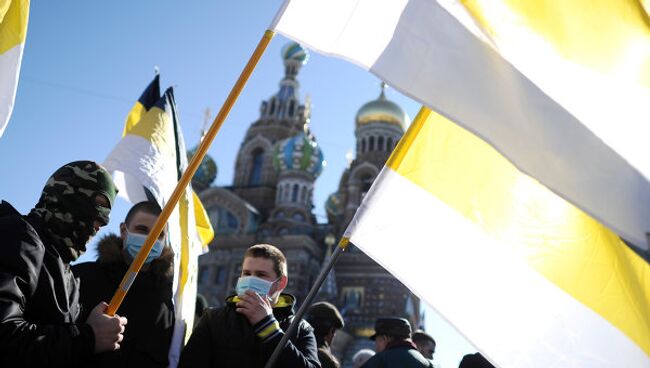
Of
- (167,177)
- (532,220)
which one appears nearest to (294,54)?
(167,177)

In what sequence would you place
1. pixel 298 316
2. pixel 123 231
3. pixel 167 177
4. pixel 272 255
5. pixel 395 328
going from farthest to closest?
pixel 167 177 < pixel 395 328 < pixel 123 231 < pixel 272 255 < pixel 298 316

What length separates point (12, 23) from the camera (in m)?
3.00

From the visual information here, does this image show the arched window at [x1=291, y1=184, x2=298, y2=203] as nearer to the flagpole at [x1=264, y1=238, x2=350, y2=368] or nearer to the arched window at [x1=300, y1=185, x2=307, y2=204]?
the arched window at [x1=300, y1=185, x2=307, y2=204]

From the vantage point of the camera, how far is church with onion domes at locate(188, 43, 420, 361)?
2673 centimetres

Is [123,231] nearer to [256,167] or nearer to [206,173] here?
[256,167]

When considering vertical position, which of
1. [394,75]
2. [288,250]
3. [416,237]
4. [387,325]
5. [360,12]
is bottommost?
[387,325]

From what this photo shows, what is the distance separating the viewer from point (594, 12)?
2.82m

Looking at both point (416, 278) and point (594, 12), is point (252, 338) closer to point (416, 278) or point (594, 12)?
point (416, 278)

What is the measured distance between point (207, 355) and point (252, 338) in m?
0.24

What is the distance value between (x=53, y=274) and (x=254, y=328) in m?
0.93

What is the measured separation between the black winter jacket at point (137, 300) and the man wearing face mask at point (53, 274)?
539 mm

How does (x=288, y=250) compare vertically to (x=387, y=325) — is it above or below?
above

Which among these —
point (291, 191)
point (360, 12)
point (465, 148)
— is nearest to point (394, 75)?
point (360, 12)

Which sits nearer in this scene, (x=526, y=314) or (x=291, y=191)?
(x=526, y=314)
